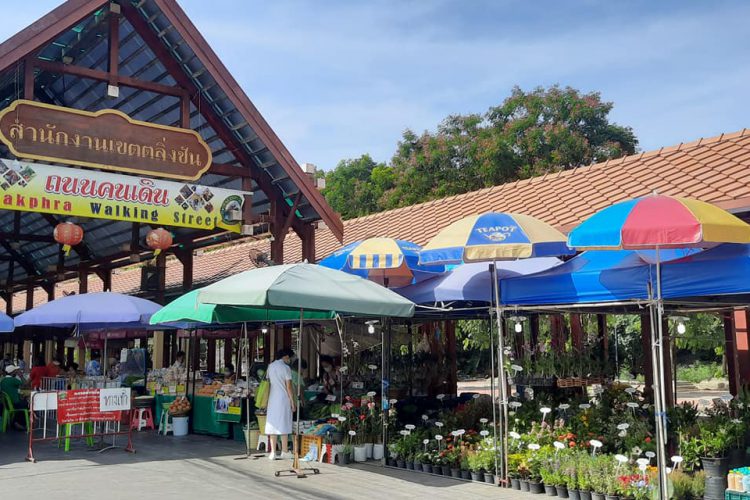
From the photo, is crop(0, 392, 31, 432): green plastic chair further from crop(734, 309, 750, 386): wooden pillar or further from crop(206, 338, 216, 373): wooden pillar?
crop(734, 309, 750, 386): wooden pillar

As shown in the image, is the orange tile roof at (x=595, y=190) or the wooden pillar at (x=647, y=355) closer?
the orange tile roof at (x=595, y=190)

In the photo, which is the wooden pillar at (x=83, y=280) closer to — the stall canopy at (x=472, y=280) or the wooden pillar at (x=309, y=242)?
the wooden pillar at (x=309, y=242)

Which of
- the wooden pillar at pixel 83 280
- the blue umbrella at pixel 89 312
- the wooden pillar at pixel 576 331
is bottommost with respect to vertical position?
the wooden pillar at pixel 576 331

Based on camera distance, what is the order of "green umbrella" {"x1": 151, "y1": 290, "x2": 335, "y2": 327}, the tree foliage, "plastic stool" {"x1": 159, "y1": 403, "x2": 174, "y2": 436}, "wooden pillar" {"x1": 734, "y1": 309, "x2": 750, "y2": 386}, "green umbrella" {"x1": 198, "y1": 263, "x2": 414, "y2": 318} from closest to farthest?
"green umbrella" {"x1": 198, "y1": 263, "x2": 414, "y2": 318} → "green umbrella" {"x1": 151, "y1": 290, "x2": 335, "y2": 327} → "wooden pillar" {"x1": 734, "y1": 309, "x2": 750, "y2": 386} → "plastic stool" {"x1": 159, "y1": 403, "x2": 174, "y2": 436} → the tree foliage

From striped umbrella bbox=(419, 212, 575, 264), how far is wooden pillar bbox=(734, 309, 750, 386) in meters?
3.54

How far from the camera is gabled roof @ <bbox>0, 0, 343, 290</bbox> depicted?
1128cm

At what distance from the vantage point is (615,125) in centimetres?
3141

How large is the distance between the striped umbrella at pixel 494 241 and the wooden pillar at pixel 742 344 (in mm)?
3544

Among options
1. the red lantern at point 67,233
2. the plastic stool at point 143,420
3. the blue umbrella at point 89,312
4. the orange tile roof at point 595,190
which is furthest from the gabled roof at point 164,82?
the plastic stool at point 143,420

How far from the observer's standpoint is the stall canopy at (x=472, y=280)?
8.97m

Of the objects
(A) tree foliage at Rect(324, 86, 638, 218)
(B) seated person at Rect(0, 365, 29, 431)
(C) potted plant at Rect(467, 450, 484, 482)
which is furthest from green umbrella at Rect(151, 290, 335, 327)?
(A) tree foliage at Rect(324, 86, 638, 218)

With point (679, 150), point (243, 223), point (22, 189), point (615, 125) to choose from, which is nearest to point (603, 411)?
point (679, 150)

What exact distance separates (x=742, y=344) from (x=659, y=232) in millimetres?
5211

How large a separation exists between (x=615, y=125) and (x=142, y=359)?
22061 mm
